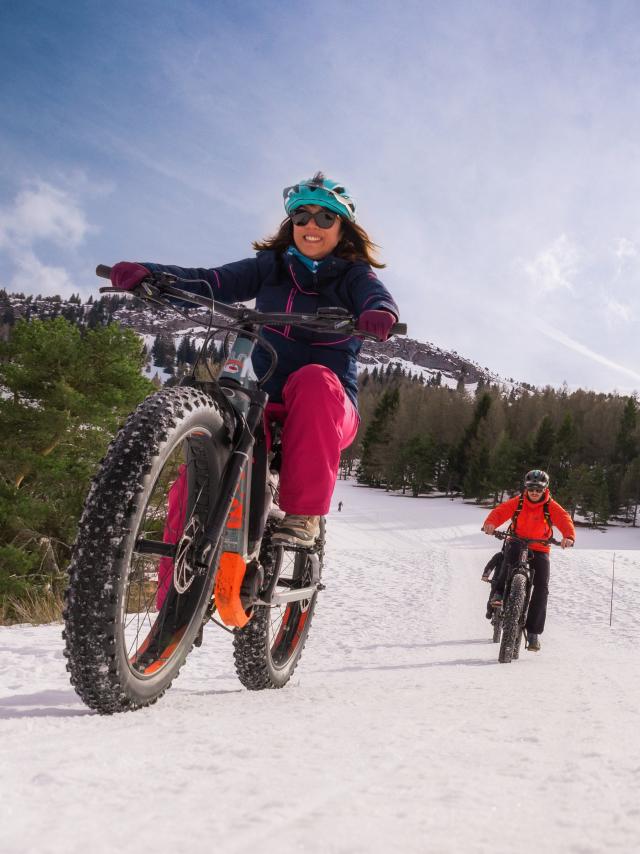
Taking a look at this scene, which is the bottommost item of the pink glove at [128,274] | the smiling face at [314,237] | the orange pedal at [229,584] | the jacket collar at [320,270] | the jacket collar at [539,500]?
the orange pedal at [229,584]

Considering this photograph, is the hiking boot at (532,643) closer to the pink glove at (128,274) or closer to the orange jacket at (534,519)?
the orange jacket at (534,519)

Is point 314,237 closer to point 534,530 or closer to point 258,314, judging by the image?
point 258,314

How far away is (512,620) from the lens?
751 cm

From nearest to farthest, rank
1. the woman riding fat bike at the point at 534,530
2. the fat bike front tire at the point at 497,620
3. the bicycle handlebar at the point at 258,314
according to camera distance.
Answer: the bicycle handlebar at the point at 258,314, the woman riding fat bike at the point at 534,530, the fat bike front tire at the point at 497,620

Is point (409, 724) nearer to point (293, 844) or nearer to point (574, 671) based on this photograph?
point (293, 844)

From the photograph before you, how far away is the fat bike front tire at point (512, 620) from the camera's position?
24.2 feet

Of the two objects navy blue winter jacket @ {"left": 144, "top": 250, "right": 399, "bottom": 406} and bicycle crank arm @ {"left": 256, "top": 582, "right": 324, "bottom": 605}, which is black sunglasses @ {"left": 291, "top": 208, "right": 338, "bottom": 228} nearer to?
navy blue winter jacket @ {"left": 144, "top": 250, "right": 399, "bottom": 406}

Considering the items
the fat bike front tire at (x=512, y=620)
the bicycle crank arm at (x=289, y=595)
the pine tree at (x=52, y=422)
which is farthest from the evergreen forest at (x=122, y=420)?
the fat bike front tire at (x=512, y=620)

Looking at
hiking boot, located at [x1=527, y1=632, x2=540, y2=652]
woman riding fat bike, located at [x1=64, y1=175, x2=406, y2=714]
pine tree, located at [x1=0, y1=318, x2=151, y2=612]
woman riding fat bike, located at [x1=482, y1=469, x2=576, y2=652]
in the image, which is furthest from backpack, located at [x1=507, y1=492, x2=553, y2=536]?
pine tree, located at [x1=0, y1=318, x2=151, y2=612]

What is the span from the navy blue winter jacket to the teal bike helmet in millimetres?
298

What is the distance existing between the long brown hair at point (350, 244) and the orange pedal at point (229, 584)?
200 cm

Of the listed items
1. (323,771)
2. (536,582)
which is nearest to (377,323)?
(323,771)

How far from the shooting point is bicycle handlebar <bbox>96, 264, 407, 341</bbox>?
256cm

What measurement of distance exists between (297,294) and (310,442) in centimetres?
108
